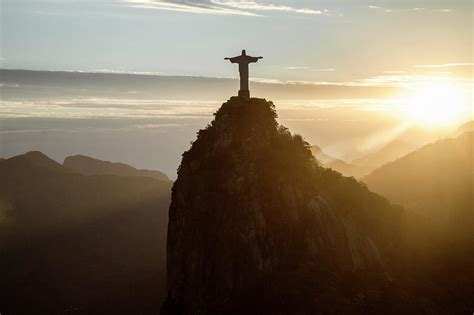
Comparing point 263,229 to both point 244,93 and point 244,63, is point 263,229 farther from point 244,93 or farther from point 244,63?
point 244,63

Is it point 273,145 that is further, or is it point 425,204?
point 425,204

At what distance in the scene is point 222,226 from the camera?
332 feet

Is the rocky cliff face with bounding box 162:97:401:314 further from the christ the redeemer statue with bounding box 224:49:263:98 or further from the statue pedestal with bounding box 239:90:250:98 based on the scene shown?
the christ the redeemer statue with bounding box 224:49:263:98

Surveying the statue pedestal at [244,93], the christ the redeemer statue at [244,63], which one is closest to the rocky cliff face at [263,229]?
the statue pedestal at [244,93]

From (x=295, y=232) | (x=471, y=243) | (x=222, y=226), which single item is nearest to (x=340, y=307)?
(x=295, y=232)

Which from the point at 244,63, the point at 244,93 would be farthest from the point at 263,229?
the point at 244,63

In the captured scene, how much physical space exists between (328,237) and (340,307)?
14480mm

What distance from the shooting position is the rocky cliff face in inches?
3780

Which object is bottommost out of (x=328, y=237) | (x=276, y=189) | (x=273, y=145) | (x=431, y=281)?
(x=431, y=281)

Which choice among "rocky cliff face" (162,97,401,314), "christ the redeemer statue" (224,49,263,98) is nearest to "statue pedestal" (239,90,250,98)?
"christ the redeemer statue" (224,49,263,98)

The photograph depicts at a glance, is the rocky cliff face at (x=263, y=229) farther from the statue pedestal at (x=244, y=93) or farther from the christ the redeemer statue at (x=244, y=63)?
the christ the redeemer statue at (x=244, y=63)

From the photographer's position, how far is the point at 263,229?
10031 centimetres

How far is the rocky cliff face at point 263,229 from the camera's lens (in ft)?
315

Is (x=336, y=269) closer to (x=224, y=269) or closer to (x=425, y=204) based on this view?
(x=224, y=269)
